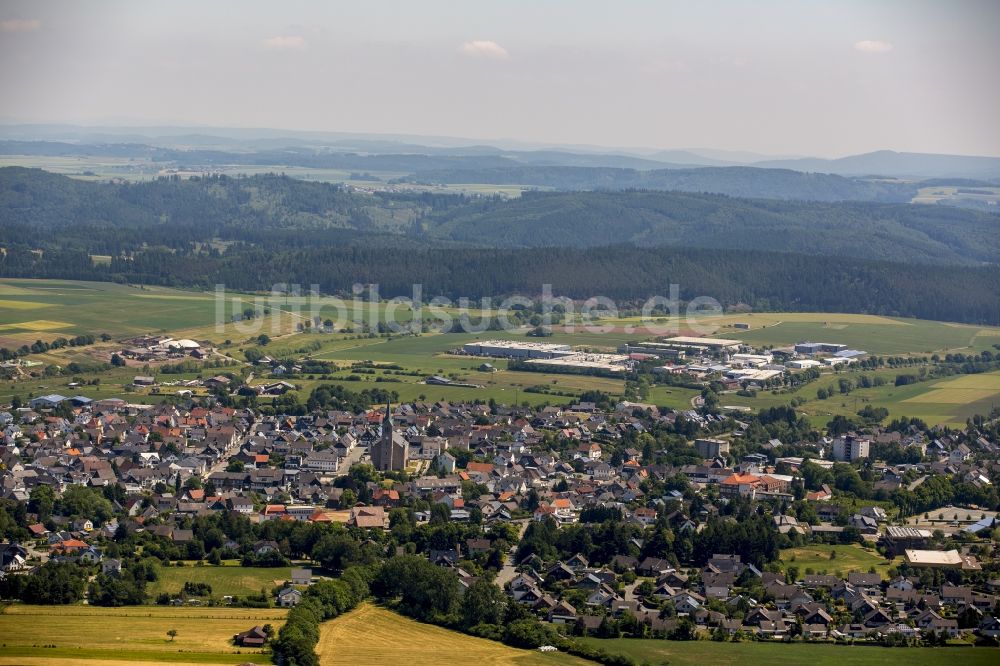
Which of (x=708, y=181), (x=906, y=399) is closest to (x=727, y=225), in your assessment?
(x=708, y=181)

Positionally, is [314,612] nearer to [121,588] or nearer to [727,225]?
[121,588]

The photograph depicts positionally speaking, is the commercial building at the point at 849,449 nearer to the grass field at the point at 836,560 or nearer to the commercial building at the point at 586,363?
the grass field at the point at 836,560

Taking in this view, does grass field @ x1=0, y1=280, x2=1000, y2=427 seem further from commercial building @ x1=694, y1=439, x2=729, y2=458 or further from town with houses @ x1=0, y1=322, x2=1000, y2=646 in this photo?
commercial building @ x1=694, y1=439, x2=729, y2=458

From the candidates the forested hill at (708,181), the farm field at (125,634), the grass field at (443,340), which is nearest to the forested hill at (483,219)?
the grass field at (443,340)

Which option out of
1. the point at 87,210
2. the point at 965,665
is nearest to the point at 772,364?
the point at 965,665

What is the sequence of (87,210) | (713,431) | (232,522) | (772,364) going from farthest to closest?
(87,210), (772,364), (713,431), (232,522)

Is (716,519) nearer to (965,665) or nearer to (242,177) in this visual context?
(965,665)

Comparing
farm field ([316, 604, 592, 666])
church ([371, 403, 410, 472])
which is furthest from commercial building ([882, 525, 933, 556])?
church ([371, 403, 410, 472])
